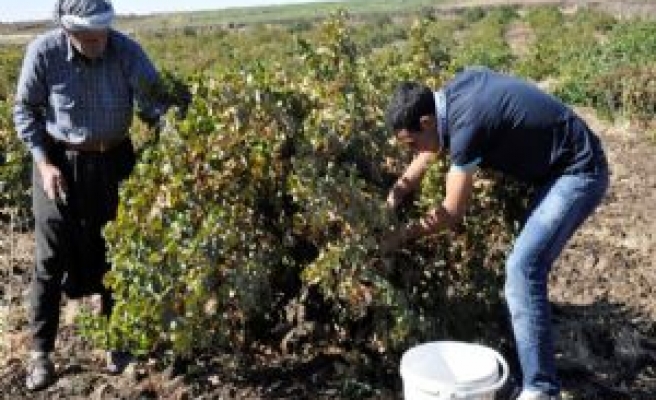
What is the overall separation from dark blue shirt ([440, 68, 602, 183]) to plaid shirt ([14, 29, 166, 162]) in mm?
1637

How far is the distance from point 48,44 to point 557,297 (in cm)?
356

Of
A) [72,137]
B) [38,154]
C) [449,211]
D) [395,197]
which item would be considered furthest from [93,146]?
[449,211]

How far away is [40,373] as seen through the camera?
4.95 metres

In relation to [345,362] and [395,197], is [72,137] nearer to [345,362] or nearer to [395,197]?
[395,197]

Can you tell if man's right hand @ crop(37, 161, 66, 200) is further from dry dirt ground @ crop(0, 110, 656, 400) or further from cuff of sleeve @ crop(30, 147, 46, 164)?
dry dirt ground @ crop(0, 110, 656, 400)

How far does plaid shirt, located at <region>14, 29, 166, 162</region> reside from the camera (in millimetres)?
4734

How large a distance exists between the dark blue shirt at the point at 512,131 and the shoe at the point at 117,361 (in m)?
2.17

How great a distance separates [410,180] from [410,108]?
0.60 metres

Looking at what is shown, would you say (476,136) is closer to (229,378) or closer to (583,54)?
(229,378)

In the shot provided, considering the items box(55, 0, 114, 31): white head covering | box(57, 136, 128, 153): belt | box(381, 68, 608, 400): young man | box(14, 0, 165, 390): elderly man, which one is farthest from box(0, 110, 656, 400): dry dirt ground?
box(55, 0, 114, 31): white head covering

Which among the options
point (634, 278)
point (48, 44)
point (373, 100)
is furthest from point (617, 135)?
point (48, 44)

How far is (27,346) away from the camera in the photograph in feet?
18.1

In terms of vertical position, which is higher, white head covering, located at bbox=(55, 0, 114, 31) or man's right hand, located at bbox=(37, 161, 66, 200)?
white head covering, located at bbox=(55, 0, 114, 31)

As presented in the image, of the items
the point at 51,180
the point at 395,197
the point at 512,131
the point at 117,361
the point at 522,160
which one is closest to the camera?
the point at 512,131
